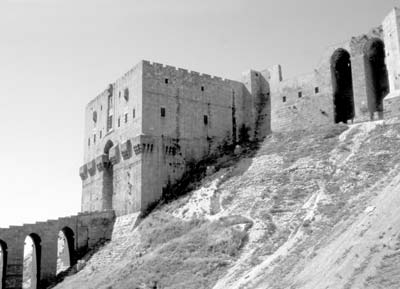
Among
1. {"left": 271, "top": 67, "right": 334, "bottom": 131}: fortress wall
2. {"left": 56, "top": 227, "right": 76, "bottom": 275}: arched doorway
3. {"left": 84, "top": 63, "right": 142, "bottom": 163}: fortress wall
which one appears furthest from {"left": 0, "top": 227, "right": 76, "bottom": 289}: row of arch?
{"left": 271, "top": 67, "right": 334, "bottom": 131}: fortress wall

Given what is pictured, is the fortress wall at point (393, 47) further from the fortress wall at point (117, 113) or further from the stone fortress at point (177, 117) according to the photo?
the fortress wall at point (117, 113)

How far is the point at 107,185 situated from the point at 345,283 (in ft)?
110

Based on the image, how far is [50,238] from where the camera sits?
44125 millimetres

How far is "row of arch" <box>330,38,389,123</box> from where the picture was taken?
4550 cm

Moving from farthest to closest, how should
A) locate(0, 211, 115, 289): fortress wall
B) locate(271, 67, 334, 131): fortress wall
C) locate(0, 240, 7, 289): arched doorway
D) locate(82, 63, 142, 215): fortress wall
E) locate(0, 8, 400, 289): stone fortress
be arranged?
locate(271, 67, 334, 131): fortress wall, locate(82, 63, 142, 215): fortress wall, locate(0, 8, 400, 289): stone fortress, locate(0, 211, 115, 289): fortress wall, locate(0, 240, 7, 289): arched doorway

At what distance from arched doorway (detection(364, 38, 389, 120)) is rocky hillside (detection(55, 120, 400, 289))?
15.8 ft

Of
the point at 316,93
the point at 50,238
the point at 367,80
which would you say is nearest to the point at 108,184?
the point at 50,238

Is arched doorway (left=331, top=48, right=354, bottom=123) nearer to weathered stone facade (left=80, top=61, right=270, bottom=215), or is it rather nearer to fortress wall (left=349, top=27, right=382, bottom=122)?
fortress wall (left=349, top=27, right=382, bottom=122)

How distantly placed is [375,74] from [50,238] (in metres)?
28.9

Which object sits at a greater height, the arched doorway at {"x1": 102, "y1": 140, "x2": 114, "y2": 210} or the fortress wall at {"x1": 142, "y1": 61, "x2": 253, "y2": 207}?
the fortress wall at {"x1": 142, "y1": 61, "x2": 253, "y2": 207}

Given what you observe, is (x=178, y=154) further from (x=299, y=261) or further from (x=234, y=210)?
(x=299, y=261)

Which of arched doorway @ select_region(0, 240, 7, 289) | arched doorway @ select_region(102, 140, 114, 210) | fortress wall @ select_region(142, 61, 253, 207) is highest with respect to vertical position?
fortress wall @ select_region(142, 61, 253, 207)

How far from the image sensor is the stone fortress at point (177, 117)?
143 feet

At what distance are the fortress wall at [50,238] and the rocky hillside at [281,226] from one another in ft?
6.45
